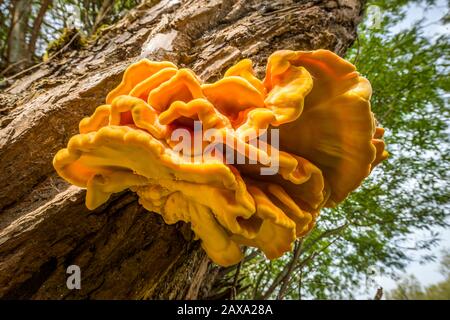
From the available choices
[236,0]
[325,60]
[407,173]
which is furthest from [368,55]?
[325,60]

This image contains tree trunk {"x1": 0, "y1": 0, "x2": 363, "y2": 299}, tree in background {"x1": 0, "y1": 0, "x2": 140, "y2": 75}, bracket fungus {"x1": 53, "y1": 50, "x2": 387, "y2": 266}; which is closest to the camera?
bracket fungus {"x1": 53, "y1": 50, "x2": 387, "y2": 266}

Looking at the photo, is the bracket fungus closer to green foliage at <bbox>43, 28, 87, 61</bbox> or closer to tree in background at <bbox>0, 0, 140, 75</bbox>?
green foliage at <bbox>43, 28, 87, 61</bbox>

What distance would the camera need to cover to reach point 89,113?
5.51 ft

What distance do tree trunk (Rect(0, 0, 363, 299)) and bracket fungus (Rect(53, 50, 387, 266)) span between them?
14.0 inches

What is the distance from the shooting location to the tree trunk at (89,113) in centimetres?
142

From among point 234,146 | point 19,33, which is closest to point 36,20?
point 19,33

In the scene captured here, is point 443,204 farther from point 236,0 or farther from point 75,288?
point 75,288

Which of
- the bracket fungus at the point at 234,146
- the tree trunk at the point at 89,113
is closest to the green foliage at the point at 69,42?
the tree trunk at the point at 89,113

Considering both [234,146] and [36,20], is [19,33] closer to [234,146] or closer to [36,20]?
[36,20]

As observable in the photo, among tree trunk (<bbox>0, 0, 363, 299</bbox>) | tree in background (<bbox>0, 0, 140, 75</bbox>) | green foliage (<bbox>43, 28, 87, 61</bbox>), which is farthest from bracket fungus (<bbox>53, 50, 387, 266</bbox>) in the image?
tree in background (<bbox>0, 0, 140, 75</bbox>)

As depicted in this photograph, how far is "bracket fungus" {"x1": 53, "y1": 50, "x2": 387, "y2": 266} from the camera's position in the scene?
1000 millimetres

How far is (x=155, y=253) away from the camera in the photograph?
1.66 meters

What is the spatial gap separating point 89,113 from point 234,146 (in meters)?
1.09

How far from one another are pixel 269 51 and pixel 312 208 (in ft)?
3.71
